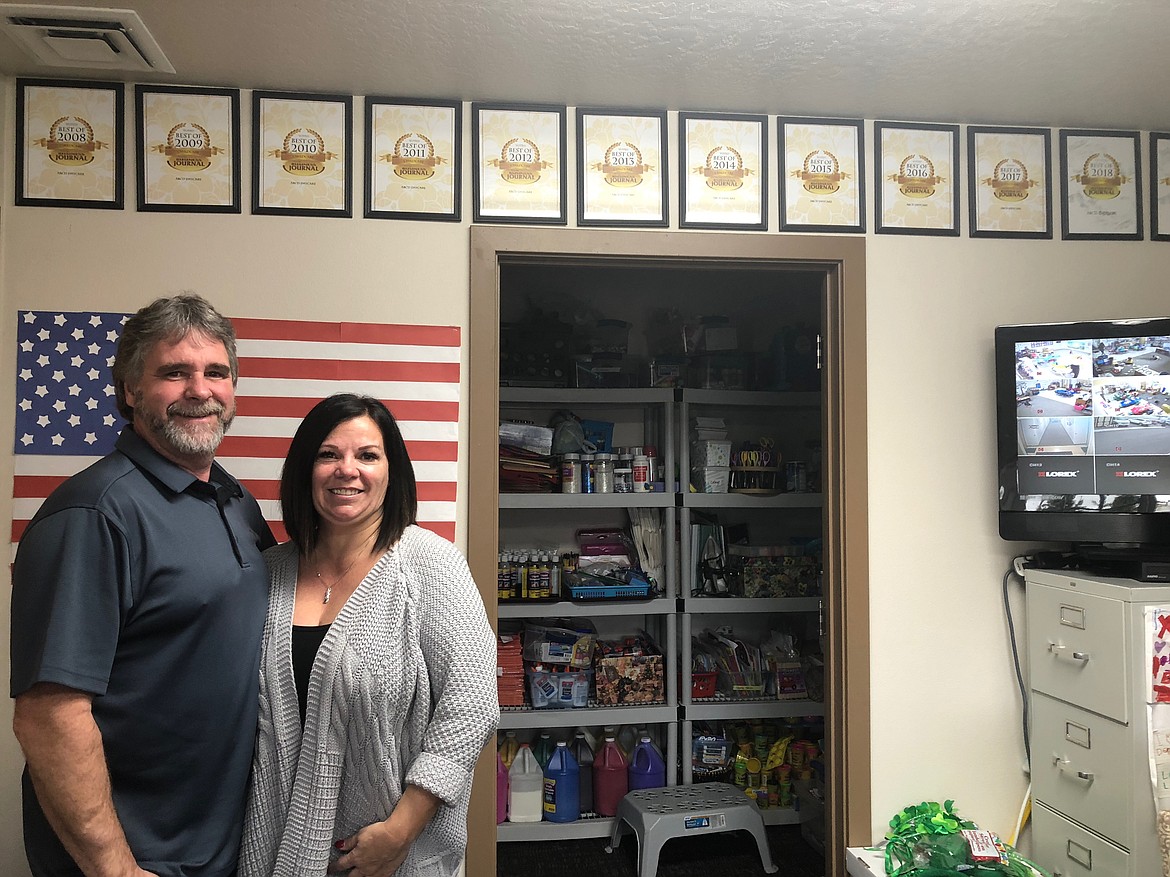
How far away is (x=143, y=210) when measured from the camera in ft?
7.57

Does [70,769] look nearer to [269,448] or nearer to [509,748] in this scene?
[269,448]

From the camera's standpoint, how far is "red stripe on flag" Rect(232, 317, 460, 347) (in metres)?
2.32

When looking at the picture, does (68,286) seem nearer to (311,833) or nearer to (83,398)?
(83,398)

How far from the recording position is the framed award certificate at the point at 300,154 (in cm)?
235

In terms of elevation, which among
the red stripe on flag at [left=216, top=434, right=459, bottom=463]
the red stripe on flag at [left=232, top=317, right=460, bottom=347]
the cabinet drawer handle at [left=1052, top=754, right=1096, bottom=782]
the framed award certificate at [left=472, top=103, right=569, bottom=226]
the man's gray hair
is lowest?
the cabinet drawer handle at [left=1052, top=754, right=1096, bottom=782]

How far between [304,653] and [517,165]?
1.55 metres

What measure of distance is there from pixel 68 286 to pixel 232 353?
1.05 m

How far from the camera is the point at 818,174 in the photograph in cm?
253

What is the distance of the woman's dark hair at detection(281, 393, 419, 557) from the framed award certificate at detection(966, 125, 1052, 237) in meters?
2.00

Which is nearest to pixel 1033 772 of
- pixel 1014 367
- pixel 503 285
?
pixel 1014 367

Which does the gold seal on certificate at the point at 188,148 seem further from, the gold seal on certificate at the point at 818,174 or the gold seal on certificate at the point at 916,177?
the gold seal on certificate at the point at 916,177

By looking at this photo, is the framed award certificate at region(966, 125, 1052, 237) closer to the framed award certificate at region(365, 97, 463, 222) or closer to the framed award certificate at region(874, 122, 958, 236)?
the framed award certificate at region(874, 122, 958, 236)

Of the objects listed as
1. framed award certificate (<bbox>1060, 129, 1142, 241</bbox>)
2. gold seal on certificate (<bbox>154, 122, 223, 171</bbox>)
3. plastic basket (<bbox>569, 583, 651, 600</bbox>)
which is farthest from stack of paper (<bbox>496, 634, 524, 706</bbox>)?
framed award certificate (<bbox>1060, 129, 1142, 241</bbox>)

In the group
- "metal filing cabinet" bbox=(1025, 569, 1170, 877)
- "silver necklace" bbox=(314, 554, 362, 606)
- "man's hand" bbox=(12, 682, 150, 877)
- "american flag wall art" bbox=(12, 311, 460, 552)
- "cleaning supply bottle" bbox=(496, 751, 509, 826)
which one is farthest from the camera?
"cleaning supply bottle" bbox=(496, 751, 509, 826)
